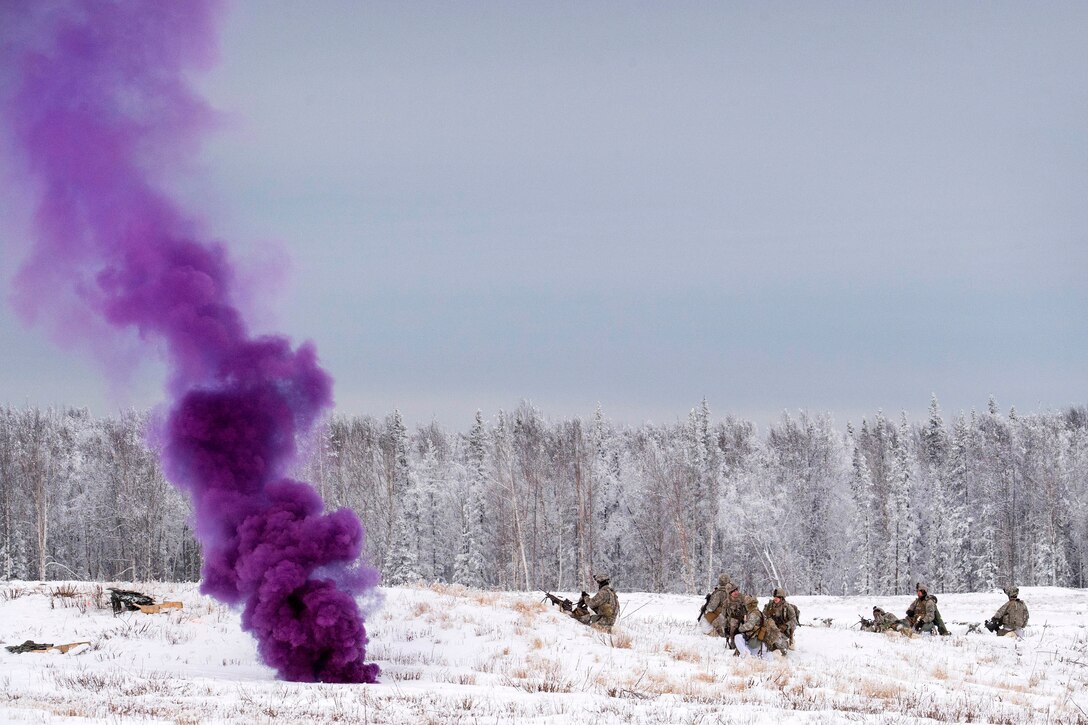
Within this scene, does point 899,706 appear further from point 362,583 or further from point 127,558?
point 127,558

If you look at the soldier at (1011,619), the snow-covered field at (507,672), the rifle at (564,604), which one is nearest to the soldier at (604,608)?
the snow-covered field at (507,672)

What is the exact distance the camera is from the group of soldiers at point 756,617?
2184 cm

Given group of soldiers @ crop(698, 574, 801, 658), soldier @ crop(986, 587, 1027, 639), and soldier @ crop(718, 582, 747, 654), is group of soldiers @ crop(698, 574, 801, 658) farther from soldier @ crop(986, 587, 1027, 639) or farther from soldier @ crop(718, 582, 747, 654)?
soldier @ crop(986, 587, 1027, 639)

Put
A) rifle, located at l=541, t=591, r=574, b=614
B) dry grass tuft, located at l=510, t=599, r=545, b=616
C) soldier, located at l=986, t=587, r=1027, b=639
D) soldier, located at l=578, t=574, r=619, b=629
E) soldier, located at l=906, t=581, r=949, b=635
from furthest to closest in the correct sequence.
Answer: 1. soldier, located at l=906, t=581, r=949, b=635
2. soldier, located at l=986, t=587, r=1027, b=639
3. rifle, located at l=541, t=591, r=574, b=614
4. dry grass tuft, located at l=510, t=599, r=545, b=616
5. soldier, located at l=578, t=574, r=619, b=629

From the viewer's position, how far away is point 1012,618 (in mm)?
26516

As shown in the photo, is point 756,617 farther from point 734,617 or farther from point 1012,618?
point 1012,618

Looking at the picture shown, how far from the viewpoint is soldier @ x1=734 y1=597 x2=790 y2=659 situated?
71.1 ft

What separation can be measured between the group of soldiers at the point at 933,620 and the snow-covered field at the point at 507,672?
2.21 feet

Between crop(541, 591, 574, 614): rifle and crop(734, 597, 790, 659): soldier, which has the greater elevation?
crop(541, 591, 574, 614): rifle

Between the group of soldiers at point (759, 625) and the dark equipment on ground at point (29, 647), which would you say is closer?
the dark equipment on ground at point (29, 647)

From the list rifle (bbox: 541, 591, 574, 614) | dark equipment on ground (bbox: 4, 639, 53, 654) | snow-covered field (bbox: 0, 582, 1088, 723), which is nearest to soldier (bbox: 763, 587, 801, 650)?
snow-covered field (bbox: 0, 582, 1088, 723)

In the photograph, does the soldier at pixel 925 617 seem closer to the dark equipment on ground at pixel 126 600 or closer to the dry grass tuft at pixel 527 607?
the dry grass tuft at pixel 527 607

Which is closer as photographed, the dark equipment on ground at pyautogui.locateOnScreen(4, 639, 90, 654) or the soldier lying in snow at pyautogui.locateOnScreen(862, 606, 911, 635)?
the dark equipment on ground at pyautogui.locateOnScreen(4, 639, 90, 654)

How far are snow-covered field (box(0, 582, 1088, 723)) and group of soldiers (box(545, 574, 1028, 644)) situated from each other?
1.78 feet
